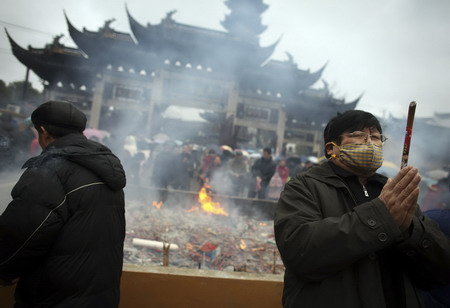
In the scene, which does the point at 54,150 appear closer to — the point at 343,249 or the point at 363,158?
the point at 343,249

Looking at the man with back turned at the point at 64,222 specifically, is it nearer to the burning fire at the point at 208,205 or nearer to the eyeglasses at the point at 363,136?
the eyeglasses at the point at 363,136

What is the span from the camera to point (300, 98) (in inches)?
844

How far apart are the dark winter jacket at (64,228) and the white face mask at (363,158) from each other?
1.16 meters

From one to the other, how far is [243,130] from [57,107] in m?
19.7

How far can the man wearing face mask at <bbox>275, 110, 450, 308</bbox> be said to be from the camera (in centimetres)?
103

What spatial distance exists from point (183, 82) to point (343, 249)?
19277 mm

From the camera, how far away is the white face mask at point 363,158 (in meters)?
1.31

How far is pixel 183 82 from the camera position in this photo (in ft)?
63.5

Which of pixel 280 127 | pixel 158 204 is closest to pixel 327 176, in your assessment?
pixel 158 204

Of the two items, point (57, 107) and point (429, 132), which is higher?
point (429, 132)

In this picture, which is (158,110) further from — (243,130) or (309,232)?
(309,232)

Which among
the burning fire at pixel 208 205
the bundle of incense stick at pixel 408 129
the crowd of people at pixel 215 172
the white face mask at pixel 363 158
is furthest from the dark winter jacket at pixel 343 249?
the crowd of people at pixel 215 172

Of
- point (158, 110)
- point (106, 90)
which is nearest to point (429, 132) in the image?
point (158, 110)

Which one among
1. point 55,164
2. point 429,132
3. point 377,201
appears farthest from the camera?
point 429,132
